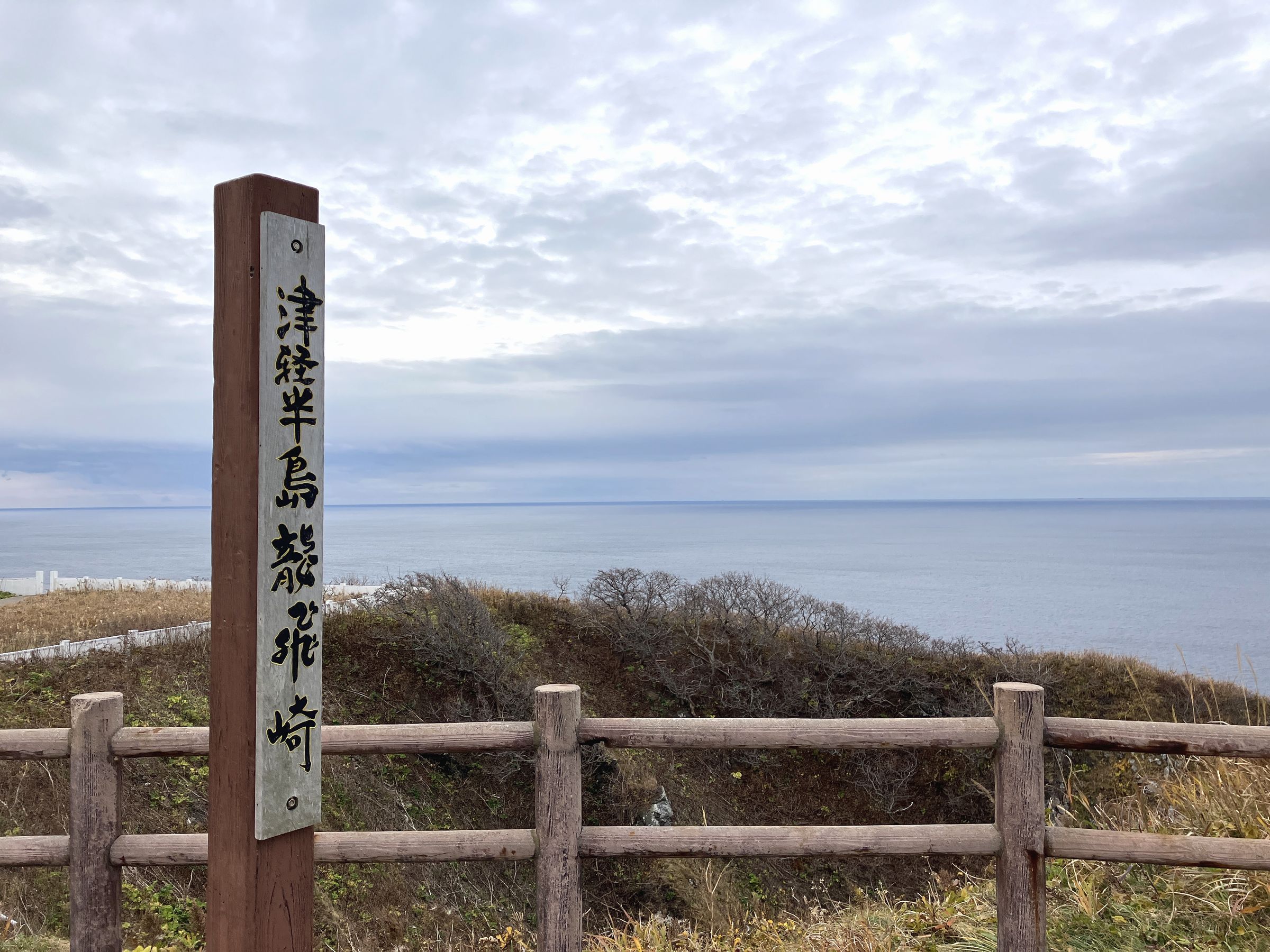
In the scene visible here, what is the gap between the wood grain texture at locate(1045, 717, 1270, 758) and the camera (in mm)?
3404

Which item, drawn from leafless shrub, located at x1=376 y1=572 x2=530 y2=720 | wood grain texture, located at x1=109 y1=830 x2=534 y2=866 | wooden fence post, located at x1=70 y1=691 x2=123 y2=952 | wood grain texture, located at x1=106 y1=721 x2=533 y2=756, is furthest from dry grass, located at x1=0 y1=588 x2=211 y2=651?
wood grain texture, located at x1=106 y1=721 x2=533 y2=756

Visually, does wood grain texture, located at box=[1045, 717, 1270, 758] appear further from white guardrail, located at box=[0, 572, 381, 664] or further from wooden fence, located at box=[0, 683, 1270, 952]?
white guardrail, located at box=[0, 572, 381, 664]

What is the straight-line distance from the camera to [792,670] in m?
18.2

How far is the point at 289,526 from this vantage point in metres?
2.61

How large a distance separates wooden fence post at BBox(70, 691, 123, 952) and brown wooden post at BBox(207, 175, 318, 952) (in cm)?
151

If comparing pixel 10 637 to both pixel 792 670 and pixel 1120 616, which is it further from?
pixel 1120 616

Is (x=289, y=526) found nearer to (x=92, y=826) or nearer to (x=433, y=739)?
(x=433, y=739)

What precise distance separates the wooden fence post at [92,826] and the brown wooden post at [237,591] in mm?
1506

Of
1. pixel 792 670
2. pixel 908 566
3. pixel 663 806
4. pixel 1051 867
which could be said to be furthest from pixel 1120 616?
pixel 1051 867

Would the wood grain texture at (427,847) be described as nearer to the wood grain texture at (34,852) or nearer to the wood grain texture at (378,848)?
the wood grain texture at (378,848)

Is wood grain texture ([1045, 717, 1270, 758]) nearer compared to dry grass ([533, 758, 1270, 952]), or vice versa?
wood grain texture ([1045, 717, 1270, 758])

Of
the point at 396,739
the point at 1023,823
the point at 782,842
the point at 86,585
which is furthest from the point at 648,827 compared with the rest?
the point at 86,585

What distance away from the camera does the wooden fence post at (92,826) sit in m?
3.64

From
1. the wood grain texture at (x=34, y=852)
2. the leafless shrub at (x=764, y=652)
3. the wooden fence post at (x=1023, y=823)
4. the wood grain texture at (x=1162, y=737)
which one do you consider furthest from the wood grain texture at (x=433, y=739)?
the leafless shrub at (x=764, y=652)
